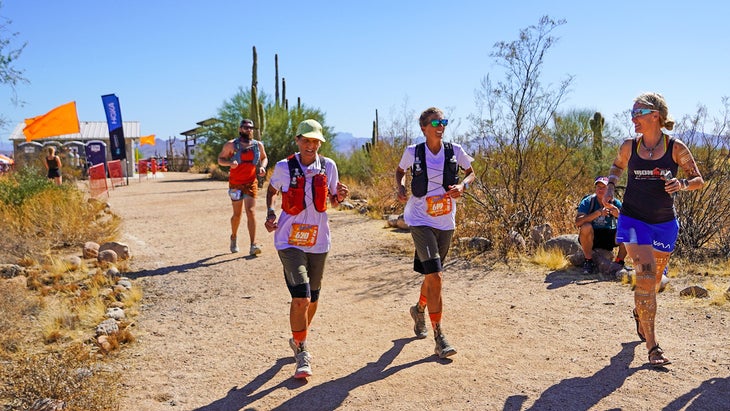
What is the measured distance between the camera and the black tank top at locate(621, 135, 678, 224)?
14.5ft

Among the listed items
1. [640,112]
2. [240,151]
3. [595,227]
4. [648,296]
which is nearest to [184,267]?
[240,151]

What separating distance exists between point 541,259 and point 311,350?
3.93m

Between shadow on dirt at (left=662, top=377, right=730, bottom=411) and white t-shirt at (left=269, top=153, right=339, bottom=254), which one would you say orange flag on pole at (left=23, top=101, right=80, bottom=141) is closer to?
white t-shirt at (left=269, top=153, right=339, bottom=254)

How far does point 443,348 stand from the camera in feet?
15.5

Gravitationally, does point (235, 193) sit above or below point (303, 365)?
above

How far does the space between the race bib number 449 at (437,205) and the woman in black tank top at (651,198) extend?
128cm

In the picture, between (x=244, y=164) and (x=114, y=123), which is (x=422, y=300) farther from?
(x=114, y=123)

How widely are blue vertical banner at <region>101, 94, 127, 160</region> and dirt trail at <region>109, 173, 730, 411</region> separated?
18.5 meters

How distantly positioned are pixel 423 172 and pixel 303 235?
3.50 feet

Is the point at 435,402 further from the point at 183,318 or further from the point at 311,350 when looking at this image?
the point at 183,318

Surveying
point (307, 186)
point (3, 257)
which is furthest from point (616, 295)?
point (3, 257)

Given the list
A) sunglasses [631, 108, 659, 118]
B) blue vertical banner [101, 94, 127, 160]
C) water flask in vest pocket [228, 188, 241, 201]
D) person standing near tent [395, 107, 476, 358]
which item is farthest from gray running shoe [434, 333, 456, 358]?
blue vertical banner [101, 94, 127, 160]

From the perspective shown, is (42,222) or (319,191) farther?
(42,222)

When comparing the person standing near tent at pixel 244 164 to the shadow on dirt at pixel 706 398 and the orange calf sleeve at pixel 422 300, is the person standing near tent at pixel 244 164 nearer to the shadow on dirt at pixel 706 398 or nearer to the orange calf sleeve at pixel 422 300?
the orange calf sleeve at pixel 422 300
